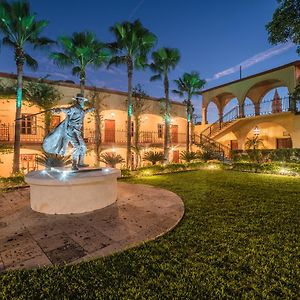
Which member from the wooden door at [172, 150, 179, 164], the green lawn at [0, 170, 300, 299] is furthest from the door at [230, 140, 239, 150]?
the green lawn at [0, 170, 300, 299]

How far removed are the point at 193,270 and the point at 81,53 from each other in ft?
45.6

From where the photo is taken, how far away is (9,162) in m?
14.7

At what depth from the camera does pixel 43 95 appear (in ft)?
48.8

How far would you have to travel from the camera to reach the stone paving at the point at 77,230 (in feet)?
10.8

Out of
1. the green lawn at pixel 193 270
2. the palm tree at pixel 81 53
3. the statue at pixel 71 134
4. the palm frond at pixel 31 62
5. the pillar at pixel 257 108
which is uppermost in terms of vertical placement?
the palm tree at pixel 81 53

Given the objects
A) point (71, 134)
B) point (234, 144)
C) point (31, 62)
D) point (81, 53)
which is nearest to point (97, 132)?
point (81, 53)

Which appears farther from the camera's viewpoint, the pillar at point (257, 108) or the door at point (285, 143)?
the pillar at point (257, 108)

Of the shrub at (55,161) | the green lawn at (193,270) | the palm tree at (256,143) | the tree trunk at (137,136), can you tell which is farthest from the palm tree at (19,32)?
the palm tree at (256,143)

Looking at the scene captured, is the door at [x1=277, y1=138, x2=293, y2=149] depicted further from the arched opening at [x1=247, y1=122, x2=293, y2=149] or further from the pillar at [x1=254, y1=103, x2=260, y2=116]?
the pillar at [x1=254, y1=103, x2=260, y2=116]

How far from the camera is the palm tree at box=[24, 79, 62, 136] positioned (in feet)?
47.3

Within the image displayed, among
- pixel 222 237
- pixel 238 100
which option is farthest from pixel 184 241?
pixel 238 100

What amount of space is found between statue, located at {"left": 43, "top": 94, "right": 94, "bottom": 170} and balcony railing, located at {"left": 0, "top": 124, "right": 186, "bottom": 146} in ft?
32.7

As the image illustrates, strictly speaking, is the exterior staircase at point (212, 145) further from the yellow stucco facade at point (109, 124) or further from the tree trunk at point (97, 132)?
the tree trunk at point (97, 132)

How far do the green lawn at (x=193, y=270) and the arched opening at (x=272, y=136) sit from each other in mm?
19249
